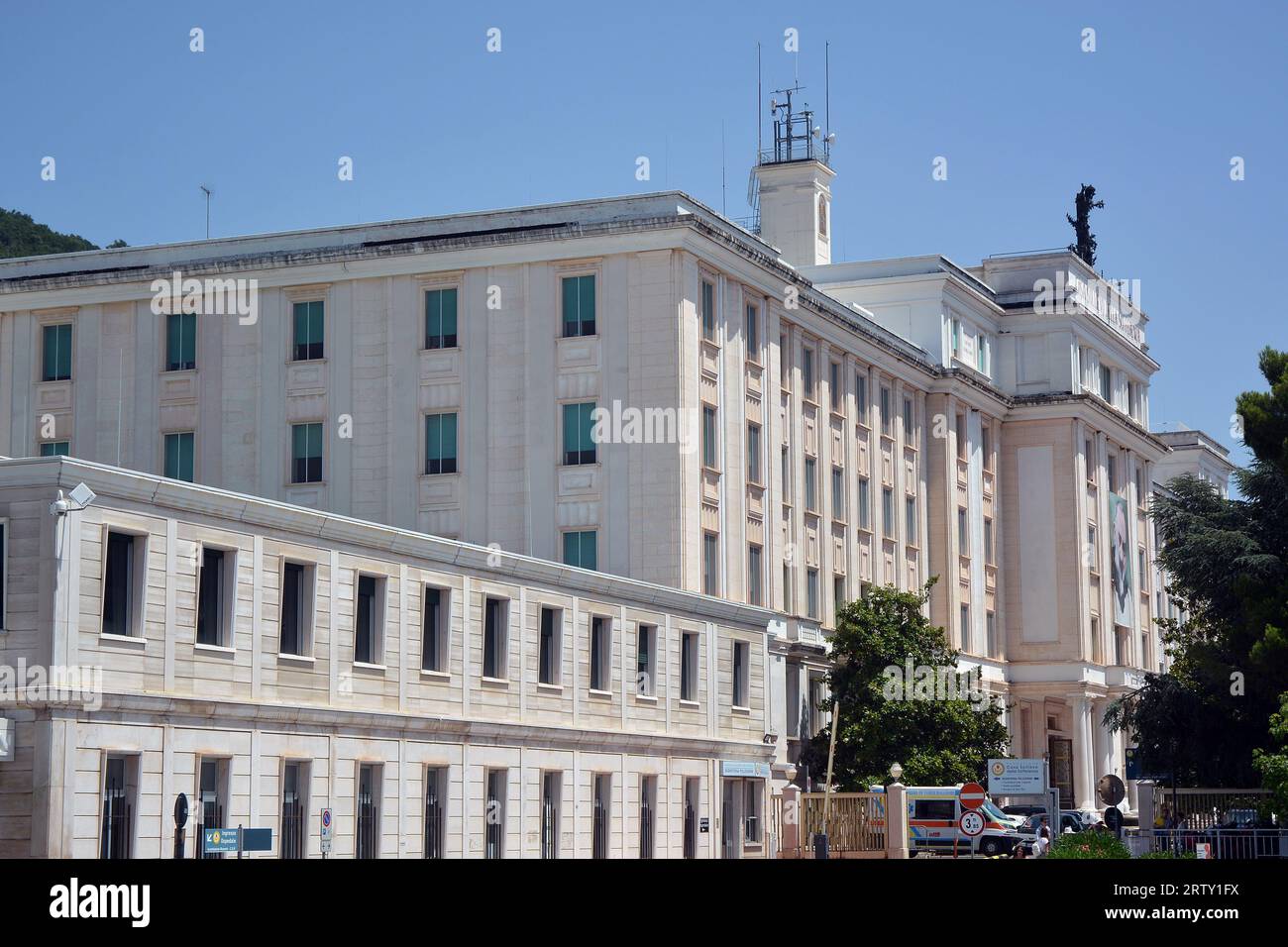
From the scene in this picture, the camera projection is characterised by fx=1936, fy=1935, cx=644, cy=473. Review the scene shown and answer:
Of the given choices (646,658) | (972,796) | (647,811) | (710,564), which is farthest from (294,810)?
(710,564)

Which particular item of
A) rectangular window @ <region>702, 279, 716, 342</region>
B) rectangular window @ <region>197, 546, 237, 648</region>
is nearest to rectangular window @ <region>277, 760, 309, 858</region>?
rectangular window @ <region>197, 546, 237, 648</region>

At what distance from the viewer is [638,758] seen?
1955 inches

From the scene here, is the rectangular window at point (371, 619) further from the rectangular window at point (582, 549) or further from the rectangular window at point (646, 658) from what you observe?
the rectangular window at point (582, 549)

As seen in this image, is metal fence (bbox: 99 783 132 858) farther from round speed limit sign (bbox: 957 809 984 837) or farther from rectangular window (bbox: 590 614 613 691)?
rectangular window (bbox: 590 614 613 691)

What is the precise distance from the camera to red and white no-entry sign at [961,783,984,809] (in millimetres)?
42844

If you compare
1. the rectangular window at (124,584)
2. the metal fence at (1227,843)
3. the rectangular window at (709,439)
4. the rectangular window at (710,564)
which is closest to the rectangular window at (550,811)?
the metal fence at (1227,843)

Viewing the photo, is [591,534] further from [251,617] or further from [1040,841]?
[251,617]

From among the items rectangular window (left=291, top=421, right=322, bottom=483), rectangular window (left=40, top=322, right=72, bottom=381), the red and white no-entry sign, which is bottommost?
the red and white no-entry sign

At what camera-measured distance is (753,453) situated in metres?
64.1

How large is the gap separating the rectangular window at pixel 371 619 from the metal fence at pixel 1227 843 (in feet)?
53.0

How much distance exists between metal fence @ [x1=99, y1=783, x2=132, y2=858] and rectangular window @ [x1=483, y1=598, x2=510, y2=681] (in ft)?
42.0

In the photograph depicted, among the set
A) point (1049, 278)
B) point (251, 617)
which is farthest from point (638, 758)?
point (1049, 278)

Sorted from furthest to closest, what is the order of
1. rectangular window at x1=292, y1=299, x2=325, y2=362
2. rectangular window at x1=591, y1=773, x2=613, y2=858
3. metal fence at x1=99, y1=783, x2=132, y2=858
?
rectangular window at x1=292, y1=299, x2=325, y2=362
rectangular window at x1=591, y1=773, x2=613, y2=858
metal fence at x1=99, y1=783, x2=132, y2=858
